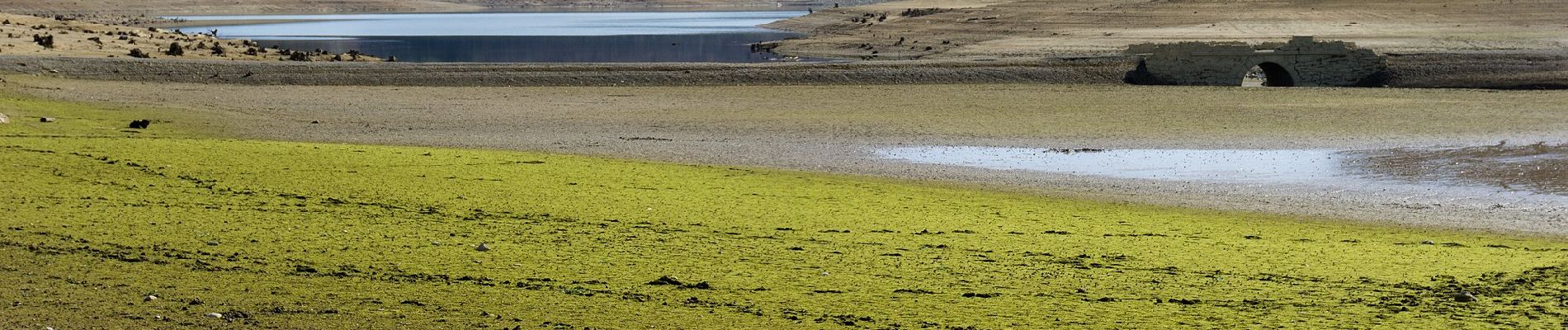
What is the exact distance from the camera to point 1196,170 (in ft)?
65.2

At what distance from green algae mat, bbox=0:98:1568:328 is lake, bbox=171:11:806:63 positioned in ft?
113

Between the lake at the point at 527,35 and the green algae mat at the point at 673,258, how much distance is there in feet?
113

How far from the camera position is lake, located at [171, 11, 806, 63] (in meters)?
56.7

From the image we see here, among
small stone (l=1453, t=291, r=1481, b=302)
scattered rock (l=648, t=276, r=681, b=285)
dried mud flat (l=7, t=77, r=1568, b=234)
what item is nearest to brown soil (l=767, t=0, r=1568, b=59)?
dried mud flat (l=7, t=77, r=1568, b=234)

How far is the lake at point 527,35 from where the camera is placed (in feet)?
186

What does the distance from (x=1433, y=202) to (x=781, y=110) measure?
14.3 m

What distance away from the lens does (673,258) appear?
11.7m

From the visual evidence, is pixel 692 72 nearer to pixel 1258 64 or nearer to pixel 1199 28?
pixel 1258 64

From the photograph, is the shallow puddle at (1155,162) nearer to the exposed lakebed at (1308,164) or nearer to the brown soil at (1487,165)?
the exposed lakebed at (1308,164)

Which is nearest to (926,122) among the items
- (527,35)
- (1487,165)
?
(1487,165)

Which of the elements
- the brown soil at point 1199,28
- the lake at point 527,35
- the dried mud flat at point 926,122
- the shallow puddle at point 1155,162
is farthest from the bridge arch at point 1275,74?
the lake at point 527,35

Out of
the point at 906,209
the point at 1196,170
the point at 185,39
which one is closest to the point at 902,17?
the point at 185,39

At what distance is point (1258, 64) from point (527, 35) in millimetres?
45970

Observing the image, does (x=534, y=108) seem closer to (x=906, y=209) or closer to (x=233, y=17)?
(x=906, y=209)
